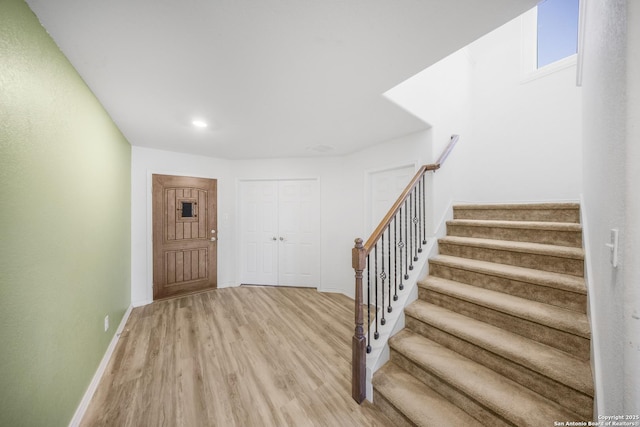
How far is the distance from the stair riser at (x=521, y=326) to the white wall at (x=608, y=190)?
18cm

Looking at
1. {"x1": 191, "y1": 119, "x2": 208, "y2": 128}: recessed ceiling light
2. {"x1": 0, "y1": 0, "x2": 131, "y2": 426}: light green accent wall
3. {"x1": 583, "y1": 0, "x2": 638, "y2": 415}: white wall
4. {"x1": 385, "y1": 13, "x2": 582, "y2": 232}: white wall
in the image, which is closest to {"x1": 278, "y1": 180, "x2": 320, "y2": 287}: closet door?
{"x1": 191, "y1": 119, "x2": 208, "y2": 128}: recessed ceiling light

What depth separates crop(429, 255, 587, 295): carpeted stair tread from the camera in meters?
1.37

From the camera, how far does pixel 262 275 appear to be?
399 centimetres

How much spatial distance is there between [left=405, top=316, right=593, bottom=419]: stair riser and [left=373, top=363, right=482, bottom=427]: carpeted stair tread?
0.33 meters

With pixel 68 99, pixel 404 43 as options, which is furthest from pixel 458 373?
pixel 68 99

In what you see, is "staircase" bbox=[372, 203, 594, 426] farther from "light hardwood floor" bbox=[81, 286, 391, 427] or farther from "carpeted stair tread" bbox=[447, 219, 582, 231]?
"light hardwood floor" bbox=[81, 286, 391, 427]

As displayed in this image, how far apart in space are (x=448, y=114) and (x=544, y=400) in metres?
2.71

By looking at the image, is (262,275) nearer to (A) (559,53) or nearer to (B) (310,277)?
(B) (310,277)

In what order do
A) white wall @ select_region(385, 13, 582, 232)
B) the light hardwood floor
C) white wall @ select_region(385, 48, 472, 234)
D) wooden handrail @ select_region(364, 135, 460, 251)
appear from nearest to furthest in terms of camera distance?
1. the light hardwood floor
2. wooden handrail @ select_region(364, 135, 460, 251)
3. white wall @ select_region(385, 48, 472, 234)
4. white wall @ select_region(385, 13, 582, 232)

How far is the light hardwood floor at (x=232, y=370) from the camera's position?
146 centimetres

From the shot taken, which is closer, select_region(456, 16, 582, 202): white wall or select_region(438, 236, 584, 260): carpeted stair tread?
select_region(438, 236, 584, 260): carpeted stair tread

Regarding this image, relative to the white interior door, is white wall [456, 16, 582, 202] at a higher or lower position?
higher

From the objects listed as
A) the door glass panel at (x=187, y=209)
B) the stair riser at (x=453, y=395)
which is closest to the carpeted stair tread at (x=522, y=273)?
the stair riser at (x=453, y=395)

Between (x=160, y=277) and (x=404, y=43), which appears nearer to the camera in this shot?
(x=404, y=43)
